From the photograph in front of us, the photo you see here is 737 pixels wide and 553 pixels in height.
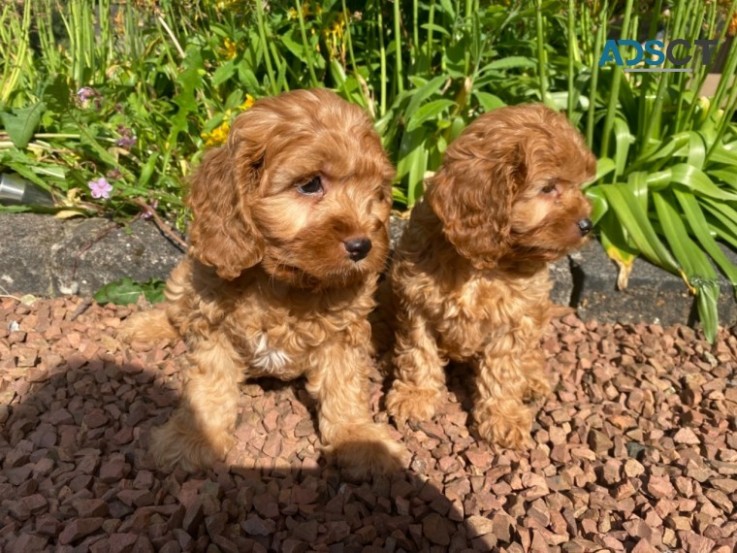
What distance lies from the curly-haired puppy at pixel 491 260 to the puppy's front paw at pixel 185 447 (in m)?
0.93

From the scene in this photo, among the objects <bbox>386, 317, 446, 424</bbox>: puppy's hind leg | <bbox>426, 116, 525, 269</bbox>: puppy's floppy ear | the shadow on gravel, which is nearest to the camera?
→ the shadow on gravel

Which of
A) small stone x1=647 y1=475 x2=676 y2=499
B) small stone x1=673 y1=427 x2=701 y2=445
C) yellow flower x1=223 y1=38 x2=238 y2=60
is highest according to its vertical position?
yellow flower x1=223 y1=38 x2=238 y2=60

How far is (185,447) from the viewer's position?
2775mm

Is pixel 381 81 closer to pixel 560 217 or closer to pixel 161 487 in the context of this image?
pixel 560 217

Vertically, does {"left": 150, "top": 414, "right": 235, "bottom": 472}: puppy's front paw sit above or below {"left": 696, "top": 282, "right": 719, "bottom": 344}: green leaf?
above

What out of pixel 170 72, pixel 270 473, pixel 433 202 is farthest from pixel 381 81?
pixel 270 473

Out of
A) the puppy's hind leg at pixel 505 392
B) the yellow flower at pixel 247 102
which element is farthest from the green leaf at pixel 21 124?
the puppy's hind leg at pixel 505 392

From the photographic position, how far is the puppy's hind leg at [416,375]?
3.19 meters

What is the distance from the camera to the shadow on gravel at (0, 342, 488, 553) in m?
2.44

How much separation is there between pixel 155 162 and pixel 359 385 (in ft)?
7.33

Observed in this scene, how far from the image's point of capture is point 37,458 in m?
2.79

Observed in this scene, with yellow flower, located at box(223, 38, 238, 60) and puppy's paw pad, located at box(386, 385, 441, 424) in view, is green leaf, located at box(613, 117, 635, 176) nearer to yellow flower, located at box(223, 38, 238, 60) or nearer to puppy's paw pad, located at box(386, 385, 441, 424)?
puppy's paw pad, located at box(386, 385, 441, 424)

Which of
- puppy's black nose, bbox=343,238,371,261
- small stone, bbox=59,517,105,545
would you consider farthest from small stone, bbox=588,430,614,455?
small stone, bbox=59,517,105,545

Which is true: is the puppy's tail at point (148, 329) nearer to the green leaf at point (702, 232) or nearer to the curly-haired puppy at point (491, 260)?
the curly-haired puppy at point (491, 260)
